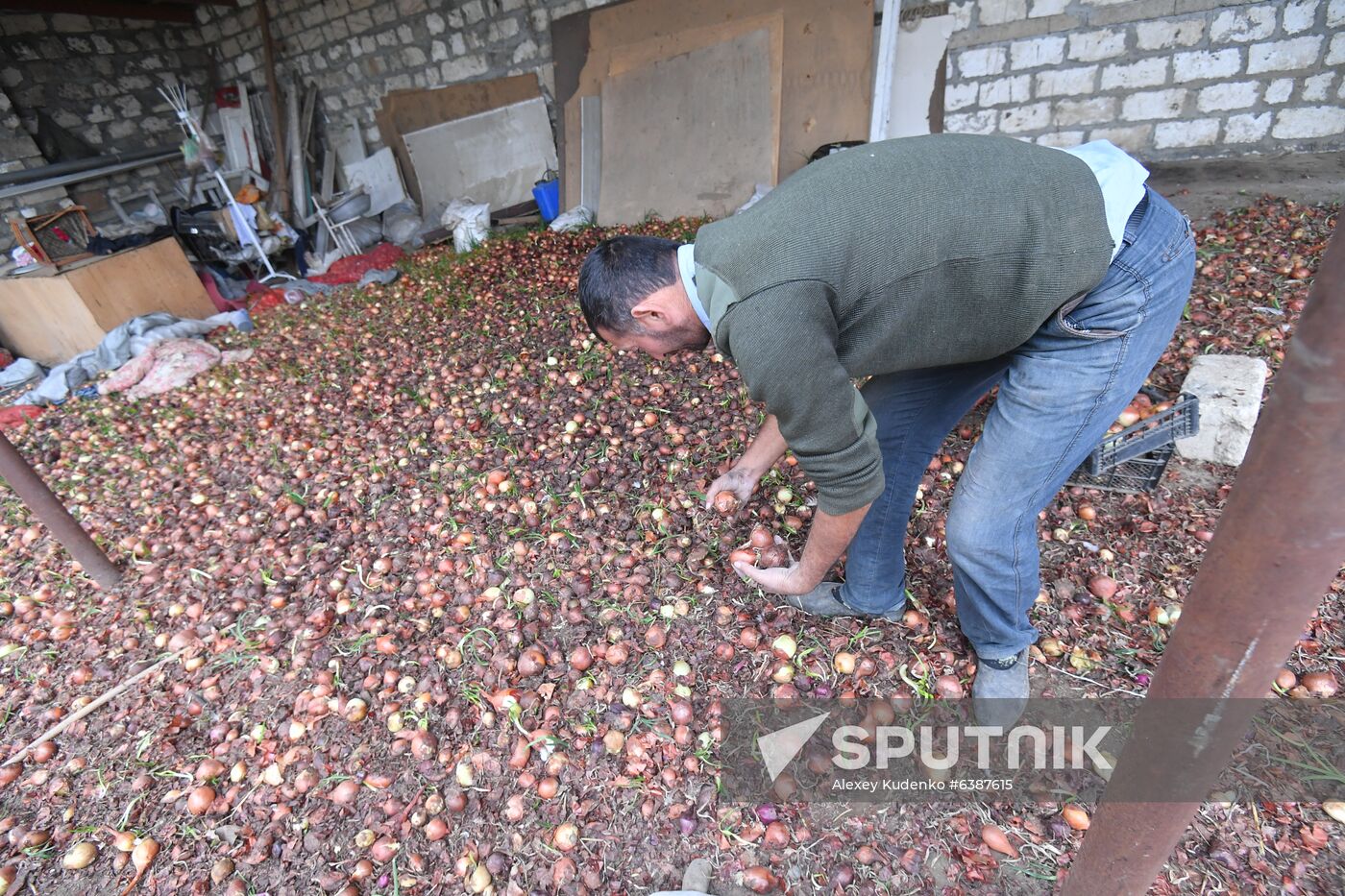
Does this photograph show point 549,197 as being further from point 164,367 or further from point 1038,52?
point 1038,52

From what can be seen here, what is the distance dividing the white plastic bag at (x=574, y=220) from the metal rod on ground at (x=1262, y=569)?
19.4 feet

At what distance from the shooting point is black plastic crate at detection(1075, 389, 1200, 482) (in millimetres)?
2039

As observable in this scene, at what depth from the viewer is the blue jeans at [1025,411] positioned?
119cm

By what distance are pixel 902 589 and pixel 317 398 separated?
12.0ft

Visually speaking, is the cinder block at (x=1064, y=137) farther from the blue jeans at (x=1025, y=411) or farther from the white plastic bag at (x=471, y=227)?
the white plastic bag at (x=471, y=227)

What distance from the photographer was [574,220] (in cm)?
Answer: 604

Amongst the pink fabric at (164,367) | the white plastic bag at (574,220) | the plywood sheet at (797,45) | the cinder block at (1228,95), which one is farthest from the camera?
the white plastic bag at (574,220)

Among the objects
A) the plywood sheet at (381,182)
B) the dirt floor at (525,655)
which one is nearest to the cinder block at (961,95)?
the dirt floor at (525,655)

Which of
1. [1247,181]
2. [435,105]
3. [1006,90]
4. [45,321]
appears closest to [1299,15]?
[1247,181]

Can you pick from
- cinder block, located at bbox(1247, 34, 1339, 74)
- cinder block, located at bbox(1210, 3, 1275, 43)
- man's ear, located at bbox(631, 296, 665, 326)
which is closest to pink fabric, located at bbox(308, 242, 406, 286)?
man's ear, located at bbox(631, 296, 665, 326)

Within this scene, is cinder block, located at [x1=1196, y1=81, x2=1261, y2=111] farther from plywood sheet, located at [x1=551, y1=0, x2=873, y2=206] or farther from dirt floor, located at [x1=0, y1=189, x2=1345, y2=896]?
plywood sheet, located at [x1=551, y1=0, x2=873, y2=206]

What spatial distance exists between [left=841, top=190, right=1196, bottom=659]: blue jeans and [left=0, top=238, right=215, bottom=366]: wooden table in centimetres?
656

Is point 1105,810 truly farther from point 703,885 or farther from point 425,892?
point 425,892

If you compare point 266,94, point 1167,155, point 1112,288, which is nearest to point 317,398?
point 1112,288
